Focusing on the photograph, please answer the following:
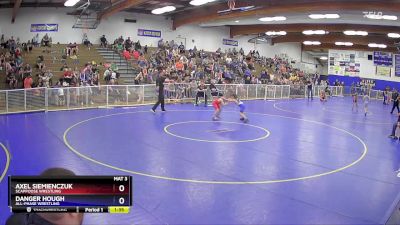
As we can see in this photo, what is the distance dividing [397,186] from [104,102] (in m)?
16.8

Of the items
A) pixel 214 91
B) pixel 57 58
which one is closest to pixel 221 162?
pixel 214 91

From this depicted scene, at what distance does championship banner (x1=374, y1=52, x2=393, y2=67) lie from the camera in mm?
44875

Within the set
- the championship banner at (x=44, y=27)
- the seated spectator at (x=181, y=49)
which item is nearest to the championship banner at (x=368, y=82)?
the seated spectator at (x=181, y=49)

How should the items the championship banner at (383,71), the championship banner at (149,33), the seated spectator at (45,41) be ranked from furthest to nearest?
the championship banner at (383,71), the championship banner at (149,33), the seated spectator at (45,41)

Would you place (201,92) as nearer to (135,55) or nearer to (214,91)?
(214,91)

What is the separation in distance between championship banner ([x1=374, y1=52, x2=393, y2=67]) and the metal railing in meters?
23.8

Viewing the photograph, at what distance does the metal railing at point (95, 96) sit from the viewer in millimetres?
19547

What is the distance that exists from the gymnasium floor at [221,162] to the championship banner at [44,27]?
13.6 meters

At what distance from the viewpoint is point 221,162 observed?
11.6m

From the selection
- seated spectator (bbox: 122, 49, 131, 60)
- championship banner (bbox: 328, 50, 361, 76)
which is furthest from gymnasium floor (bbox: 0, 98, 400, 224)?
championship banner (bbox: 328, 50, 361, 76)

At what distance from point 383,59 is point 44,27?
37266 millimetres

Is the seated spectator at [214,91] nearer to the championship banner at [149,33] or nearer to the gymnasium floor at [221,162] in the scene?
the gymnasium floor at [221,162]

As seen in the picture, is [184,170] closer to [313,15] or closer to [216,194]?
[216,194]

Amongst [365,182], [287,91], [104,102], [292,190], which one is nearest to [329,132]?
[365,182]
